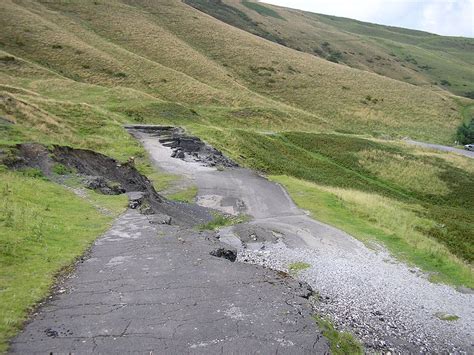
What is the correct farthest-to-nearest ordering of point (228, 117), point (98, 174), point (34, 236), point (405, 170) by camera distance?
1. point (228, 117)
2. point (405, 170)
3. point (98, 174)
4. point (34, 236)

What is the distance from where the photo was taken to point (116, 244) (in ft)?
50.0

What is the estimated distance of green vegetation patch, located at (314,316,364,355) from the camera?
10.7 meters

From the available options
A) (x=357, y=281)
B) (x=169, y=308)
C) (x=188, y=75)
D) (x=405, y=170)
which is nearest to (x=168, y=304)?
(x=169, y=308)

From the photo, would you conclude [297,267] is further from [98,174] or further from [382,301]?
[98,174]

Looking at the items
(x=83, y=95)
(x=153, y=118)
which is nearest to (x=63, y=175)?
(x=153, y=118)

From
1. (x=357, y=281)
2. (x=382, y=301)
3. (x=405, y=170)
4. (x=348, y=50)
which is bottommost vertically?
(x=405, y=170)

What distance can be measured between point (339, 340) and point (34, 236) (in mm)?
10063

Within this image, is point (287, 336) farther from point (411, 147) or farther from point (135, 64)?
point (135, 64)

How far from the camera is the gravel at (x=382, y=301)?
41.7ft

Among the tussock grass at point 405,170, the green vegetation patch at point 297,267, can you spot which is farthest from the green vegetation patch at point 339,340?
the tussock grass at point 405,170

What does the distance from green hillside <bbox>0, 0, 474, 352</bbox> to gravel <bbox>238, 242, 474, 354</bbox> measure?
225 centimetres

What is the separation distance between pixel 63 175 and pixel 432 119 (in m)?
85.4

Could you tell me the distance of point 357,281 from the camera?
16.6 metres

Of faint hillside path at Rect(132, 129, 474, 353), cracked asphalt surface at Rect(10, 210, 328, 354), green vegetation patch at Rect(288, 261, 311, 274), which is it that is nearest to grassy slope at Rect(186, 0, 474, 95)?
faint hillside path at Rect(132, 129, 474, 353)
